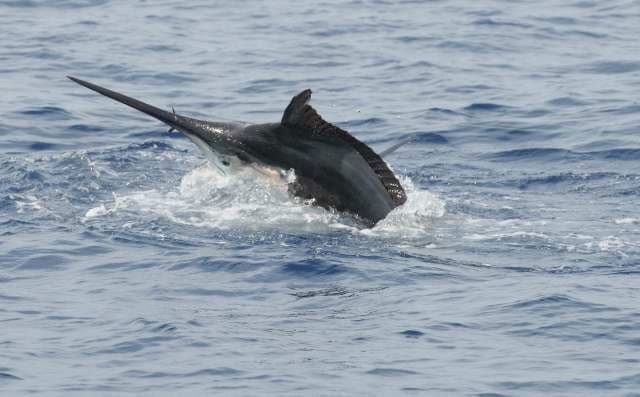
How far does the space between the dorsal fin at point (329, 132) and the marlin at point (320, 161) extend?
1cm

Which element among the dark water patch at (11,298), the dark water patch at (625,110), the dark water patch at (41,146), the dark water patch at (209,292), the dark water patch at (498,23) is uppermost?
the dark water patch at (498,23)

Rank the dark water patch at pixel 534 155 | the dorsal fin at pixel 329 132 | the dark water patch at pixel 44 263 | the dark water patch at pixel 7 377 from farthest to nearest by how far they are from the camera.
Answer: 1. the dark water patch at pixel 534 155
2. the dorsal fin at pixel 329 132
3. the dark water patch at pixel 44 263
4. the dark water patch at pixel 7 377

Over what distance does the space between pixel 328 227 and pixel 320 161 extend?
777 mm

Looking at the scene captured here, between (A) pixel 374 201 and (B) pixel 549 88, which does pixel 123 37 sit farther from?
(A) pixel 374 201

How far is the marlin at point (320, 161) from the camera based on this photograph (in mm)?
15945

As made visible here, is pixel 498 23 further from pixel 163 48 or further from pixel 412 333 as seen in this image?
pixel 412 333

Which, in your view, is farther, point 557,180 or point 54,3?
point 54,3

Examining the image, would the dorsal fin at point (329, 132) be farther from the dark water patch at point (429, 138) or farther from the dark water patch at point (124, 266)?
the dark water patch at point (429, 138)

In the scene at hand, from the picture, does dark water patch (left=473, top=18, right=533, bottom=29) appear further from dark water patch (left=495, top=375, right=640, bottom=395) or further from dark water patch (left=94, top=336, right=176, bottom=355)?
dark water patch (left=495, top=375, right=640, bottom=395)

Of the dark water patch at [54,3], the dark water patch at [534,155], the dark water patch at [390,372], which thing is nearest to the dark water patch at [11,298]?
the dark water patch at [390,372]

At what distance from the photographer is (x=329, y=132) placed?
15.9 meters

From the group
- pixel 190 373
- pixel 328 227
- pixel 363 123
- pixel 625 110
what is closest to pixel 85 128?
pixel 363 123

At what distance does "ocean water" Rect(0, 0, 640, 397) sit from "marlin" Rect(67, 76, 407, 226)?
230 millimetres

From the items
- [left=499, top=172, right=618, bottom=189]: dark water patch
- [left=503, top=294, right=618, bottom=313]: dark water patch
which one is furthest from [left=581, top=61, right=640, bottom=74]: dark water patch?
[left=503, top=294, right=618, bottom=313]: dark water patch
